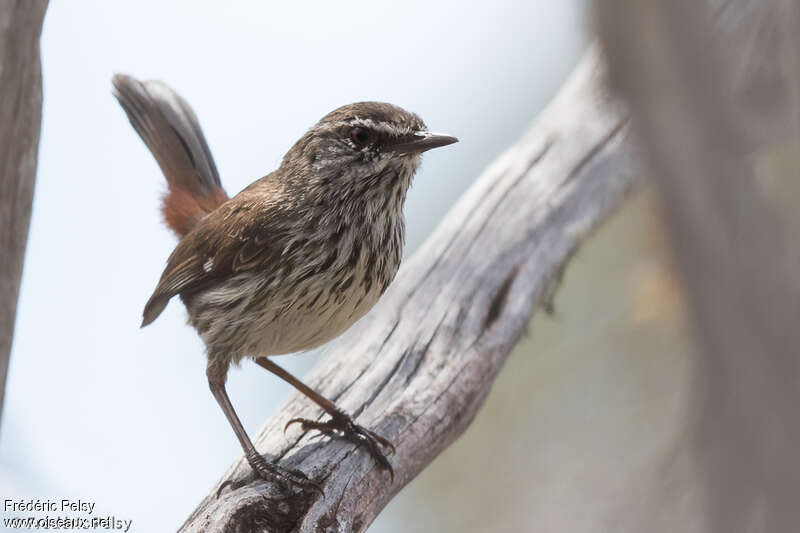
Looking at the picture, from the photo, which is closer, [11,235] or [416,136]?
[11,235]

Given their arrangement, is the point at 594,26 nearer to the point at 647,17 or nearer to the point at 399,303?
the point at 647,17

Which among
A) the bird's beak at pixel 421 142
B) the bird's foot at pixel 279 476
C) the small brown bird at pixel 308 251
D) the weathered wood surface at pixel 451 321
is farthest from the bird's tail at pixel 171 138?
the bird's foot at pixel 279 476

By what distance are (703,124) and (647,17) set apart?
0.33 m

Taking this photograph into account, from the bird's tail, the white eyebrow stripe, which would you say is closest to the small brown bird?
the white eyebrow stripe

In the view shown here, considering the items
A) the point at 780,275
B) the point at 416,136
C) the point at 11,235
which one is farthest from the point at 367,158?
the point at 780,275

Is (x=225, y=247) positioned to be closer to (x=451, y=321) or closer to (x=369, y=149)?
(x=369, y=149)

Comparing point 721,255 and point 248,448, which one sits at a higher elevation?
point 721,255

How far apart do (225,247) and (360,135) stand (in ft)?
2.48

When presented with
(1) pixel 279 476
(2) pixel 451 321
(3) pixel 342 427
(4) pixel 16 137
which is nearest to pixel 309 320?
(3) pixel 342 427

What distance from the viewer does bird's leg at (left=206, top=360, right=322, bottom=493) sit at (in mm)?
3389

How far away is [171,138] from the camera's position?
4887 mm

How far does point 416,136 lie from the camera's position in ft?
12.9

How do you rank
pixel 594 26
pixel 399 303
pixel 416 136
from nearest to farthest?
pixel 594 26, pixel 416 136, pixel 399 303

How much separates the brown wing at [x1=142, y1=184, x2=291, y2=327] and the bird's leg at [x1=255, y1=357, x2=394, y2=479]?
0.63 m
